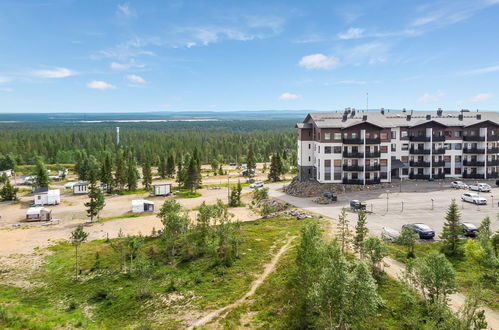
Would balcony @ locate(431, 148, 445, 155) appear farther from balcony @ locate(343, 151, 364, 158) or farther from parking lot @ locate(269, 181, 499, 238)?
balcony @ locate(343, 151, 364, 158)

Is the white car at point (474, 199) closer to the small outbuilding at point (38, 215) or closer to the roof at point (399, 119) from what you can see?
the roof at point (399, 119)

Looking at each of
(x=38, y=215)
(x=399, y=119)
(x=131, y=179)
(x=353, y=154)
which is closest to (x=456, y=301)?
(x=353, y=154)

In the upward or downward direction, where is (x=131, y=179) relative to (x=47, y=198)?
upward

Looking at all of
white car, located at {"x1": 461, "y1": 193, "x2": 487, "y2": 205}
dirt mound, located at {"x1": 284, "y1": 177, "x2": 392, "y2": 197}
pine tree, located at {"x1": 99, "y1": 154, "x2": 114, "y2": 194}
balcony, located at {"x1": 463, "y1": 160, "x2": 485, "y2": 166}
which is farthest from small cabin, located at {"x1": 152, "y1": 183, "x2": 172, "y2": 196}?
balcony, located at {"x1": 463, "y1": 160, "x2": 485, "y2": 166}

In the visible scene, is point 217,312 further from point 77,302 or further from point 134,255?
point 134,255

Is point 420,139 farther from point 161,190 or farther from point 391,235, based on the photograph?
point 161,190

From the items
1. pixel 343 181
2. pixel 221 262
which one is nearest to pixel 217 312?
pixel 221 262
